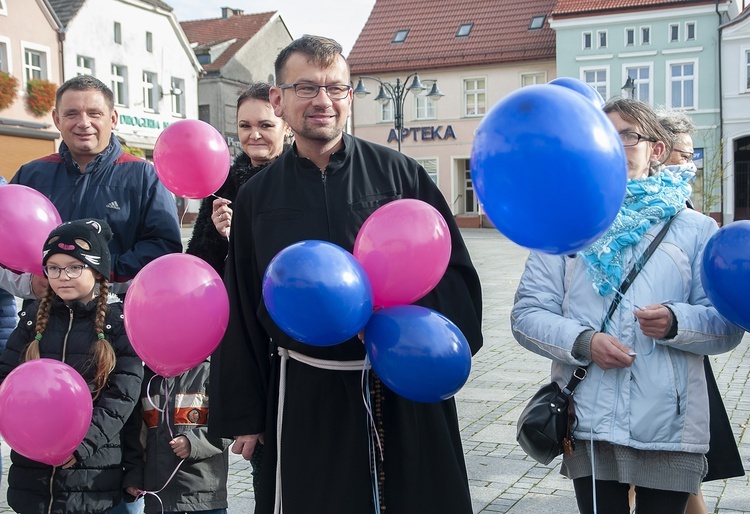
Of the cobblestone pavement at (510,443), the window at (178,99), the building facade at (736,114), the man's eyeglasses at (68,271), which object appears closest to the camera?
the man's eyeglasses at (68,271)

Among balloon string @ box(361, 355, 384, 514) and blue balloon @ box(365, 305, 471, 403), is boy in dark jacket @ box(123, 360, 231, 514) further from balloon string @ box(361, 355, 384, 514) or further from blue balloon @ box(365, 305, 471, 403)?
blue balloon @ box(365, 305, 471, 403)

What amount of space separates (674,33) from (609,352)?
34.8 meters

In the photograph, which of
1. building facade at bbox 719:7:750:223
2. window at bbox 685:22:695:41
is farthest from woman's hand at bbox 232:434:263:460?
window at bbox 685:22:695:41

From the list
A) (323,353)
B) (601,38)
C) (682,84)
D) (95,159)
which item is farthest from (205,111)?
(323,353)

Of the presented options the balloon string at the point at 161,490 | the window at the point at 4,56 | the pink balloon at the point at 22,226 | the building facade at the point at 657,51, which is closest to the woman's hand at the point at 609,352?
the balloon string at the point at 161,490

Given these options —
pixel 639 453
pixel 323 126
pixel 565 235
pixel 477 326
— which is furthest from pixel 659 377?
pixel 323 126

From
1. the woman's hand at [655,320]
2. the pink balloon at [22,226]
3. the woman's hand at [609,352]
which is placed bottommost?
the woman's hand at [609,352]

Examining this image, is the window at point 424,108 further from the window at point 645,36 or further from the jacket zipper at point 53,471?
the jacket zipper at point 53,471

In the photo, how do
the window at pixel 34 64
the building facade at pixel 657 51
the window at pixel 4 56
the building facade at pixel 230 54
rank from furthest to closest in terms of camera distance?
the building facade at pixel 230 54 < the building facade at pixel 657 51 < the window at pixel 34 64 < the window at pixel 4 56

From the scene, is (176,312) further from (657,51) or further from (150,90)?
(150,90)

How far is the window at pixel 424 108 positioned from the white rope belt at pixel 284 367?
37.5m

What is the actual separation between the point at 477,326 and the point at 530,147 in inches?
39.8

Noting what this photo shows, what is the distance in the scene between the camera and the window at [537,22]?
38.7m

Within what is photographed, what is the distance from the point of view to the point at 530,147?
2.19 m
